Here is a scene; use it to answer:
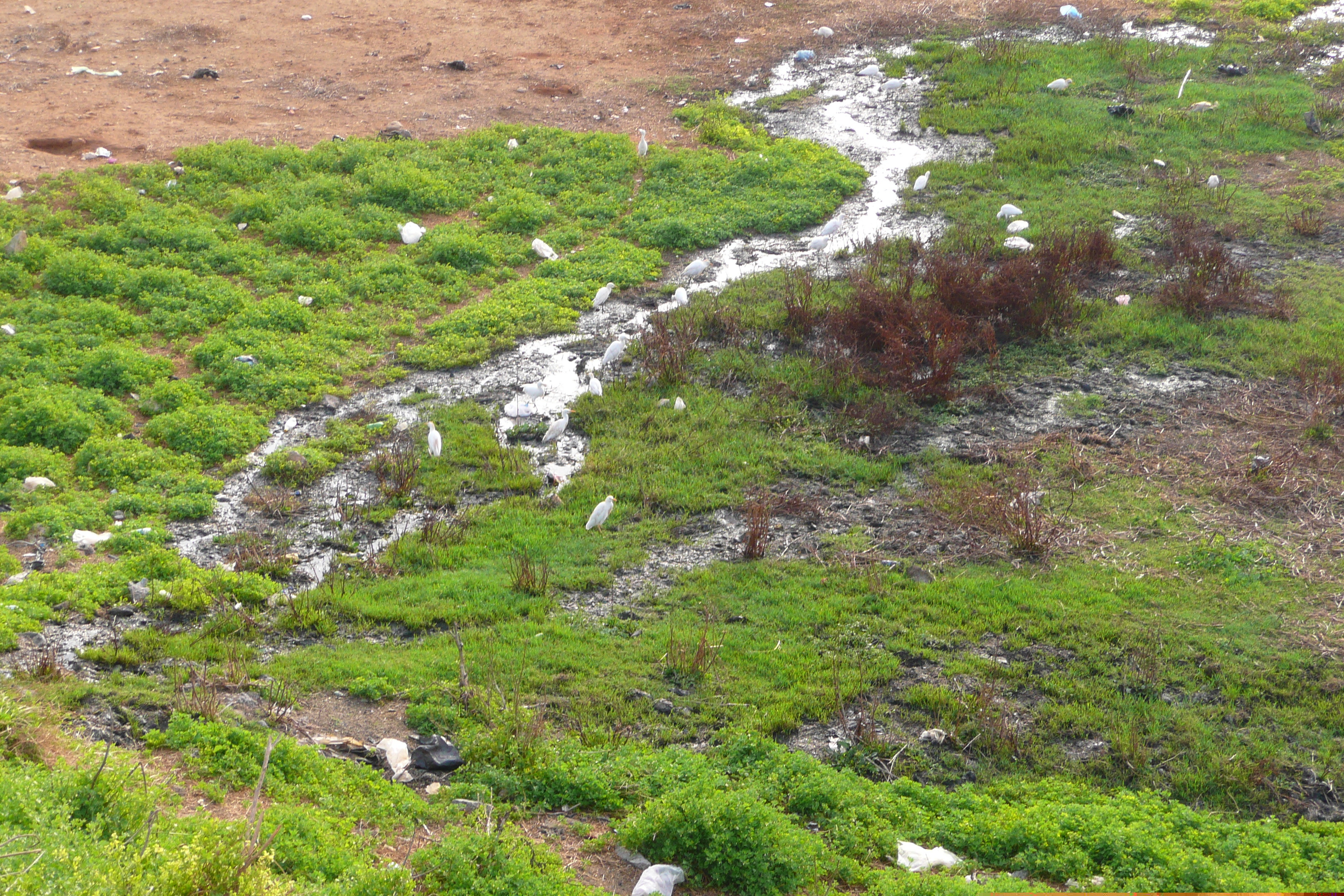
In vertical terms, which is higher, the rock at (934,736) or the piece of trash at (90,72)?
the piece of trash at (90,72)

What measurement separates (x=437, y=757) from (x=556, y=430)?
392 centimetres

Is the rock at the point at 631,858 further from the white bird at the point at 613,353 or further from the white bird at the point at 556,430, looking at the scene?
the white bird at the point at 613,353

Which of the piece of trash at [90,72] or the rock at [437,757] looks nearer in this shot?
the rock at [437,757]

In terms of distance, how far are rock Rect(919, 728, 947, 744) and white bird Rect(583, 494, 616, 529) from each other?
2926mm

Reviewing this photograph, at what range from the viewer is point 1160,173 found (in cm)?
1281

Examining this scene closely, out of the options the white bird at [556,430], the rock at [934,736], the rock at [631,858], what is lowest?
the rock at [934,736]

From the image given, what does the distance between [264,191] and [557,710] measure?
8.36m

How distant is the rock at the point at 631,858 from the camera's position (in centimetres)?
473

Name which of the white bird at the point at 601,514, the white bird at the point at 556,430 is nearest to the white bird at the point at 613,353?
the white bird at the point at 556,430

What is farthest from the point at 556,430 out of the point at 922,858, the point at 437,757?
the point at 922,858

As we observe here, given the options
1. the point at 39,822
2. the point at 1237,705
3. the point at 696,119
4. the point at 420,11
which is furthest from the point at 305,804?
the point at 420,11

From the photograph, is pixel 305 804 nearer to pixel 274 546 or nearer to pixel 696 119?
pixel 274 546

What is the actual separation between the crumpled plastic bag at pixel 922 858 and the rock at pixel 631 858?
3.80ft

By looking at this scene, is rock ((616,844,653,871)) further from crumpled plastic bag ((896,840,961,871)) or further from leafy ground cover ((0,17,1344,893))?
crumpled plastic bag ((896,840,961,871))
